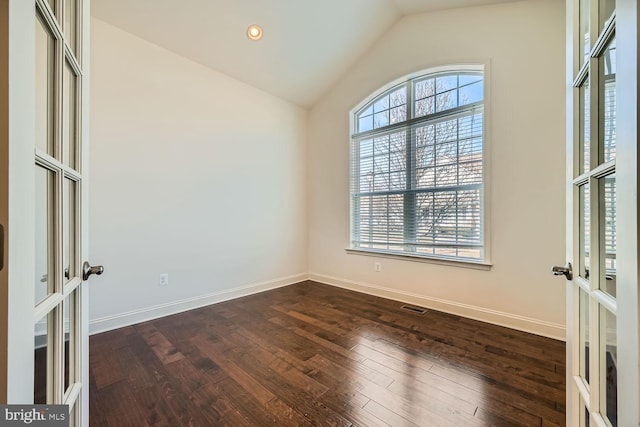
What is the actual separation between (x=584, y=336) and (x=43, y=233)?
1.69 m

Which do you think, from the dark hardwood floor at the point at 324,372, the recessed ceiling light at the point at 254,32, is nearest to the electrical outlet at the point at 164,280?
the dark hardwood floor at the point at 324,372

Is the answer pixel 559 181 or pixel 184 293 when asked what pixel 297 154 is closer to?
pixel 184 293

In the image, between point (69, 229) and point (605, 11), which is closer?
point (605, 11)

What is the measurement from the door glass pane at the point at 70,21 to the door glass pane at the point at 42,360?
2.77 feet

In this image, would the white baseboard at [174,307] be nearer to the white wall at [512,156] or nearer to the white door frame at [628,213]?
the white wall at [512,156]

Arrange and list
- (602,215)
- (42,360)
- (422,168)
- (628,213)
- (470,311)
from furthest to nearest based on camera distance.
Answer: (422,168) → (470,311) → (602,215) → (42,360) → (628,213)

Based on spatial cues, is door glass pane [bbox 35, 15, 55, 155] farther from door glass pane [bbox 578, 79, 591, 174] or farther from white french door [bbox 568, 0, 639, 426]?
door glass pane [bbox 578, 79, 591, 174]

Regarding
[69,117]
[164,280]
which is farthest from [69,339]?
[164,280]

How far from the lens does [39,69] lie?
634mm

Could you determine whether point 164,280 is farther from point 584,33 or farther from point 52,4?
point 584,33

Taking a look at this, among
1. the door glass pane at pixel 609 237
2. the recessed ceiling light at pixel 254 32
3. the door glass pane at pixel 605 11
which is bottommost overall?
the door glass pane at pixel 609 237

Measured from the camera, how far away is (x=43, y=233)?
2.33 feet

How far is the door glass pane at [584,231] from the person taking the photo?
2.94 feet

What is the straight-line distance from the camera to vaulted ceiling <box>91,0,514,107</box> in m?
2.53
